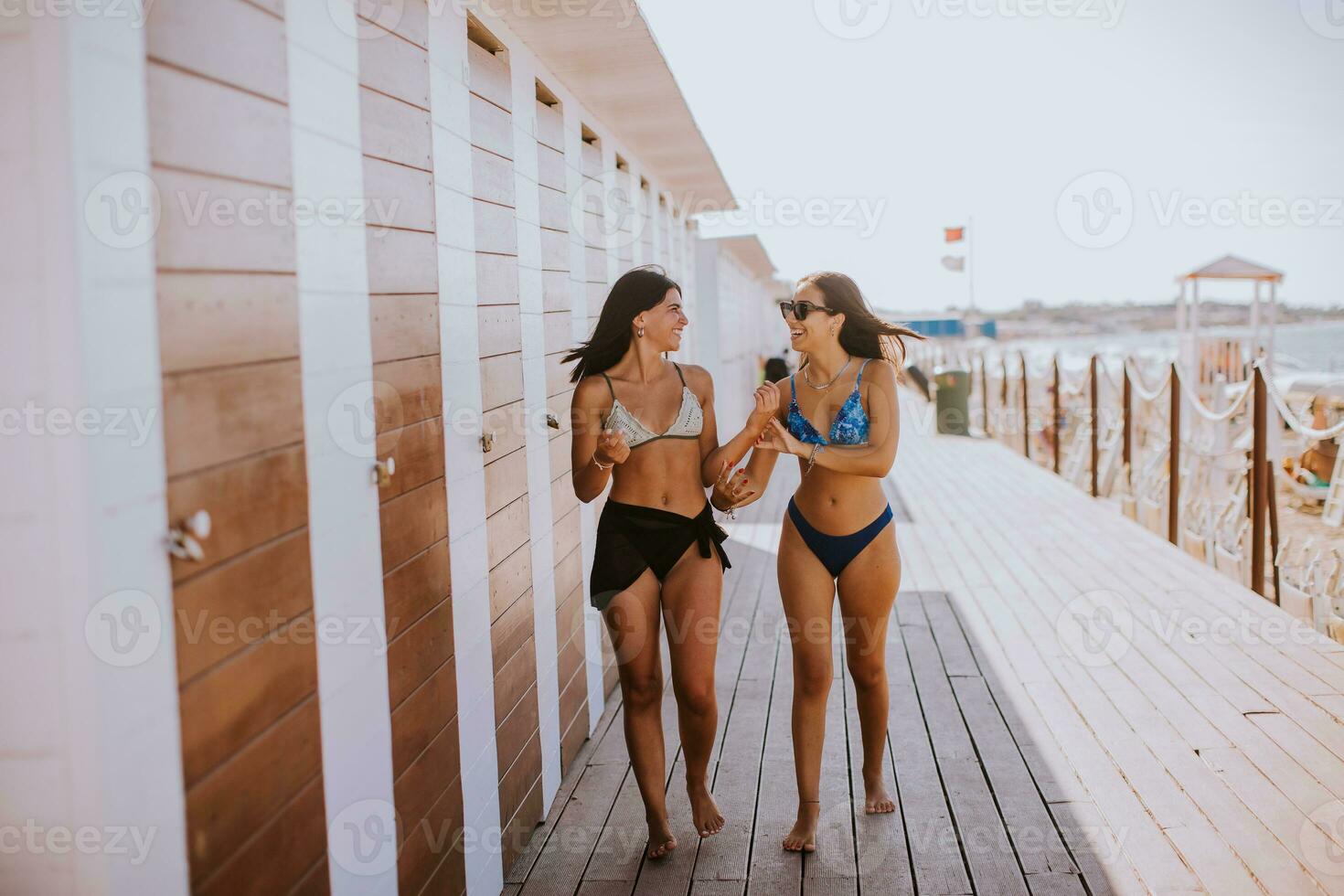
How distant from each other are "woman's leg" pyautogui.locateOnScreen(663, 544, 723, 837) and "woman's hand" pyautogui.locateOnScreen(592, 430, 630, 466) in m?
0.38

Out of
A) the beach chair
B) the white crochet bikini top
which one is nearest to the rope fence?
the beach chair

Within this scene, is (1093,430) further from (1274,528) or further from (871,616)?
(871,616)

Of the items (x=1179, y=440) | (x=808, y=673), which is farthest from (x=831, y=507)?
(x=1179, y=440)

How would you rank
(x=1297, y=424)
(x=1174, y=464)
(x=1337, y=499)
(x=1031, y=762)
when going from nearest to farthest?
(x=1031, y=762) → (x=1297, y=424) → (x=1337, y=499) → (x=1174, y=464)

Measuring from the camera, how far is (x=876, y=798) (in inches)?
130

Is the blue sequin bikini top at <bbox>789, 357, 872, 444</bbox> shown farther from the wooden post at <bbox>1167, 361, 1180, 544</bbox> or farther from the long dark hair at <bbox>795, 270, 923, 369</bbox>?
the wooden post at <bbox>1167, 361, 1180, 544</bbox>

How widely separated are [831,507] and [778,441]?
30cm

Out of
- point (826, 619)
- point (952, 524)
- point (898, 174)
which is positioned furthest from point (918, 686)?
point (898, 174)

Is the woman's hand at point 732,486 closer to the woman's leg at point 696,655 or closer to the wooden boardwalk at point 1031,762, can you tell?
the woman's leg at point 696,655

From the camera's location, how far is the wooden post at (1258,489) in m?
5.64

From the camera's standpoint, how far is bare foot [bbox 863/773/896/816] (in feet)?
10.8

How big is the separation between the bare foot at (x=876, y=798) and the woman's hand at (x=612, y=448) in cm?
140

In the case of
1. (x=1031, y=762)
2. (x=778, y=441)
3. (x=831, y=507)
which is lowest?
(x=1031, y=762)

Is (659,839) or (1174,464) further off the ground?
(1174,464)
